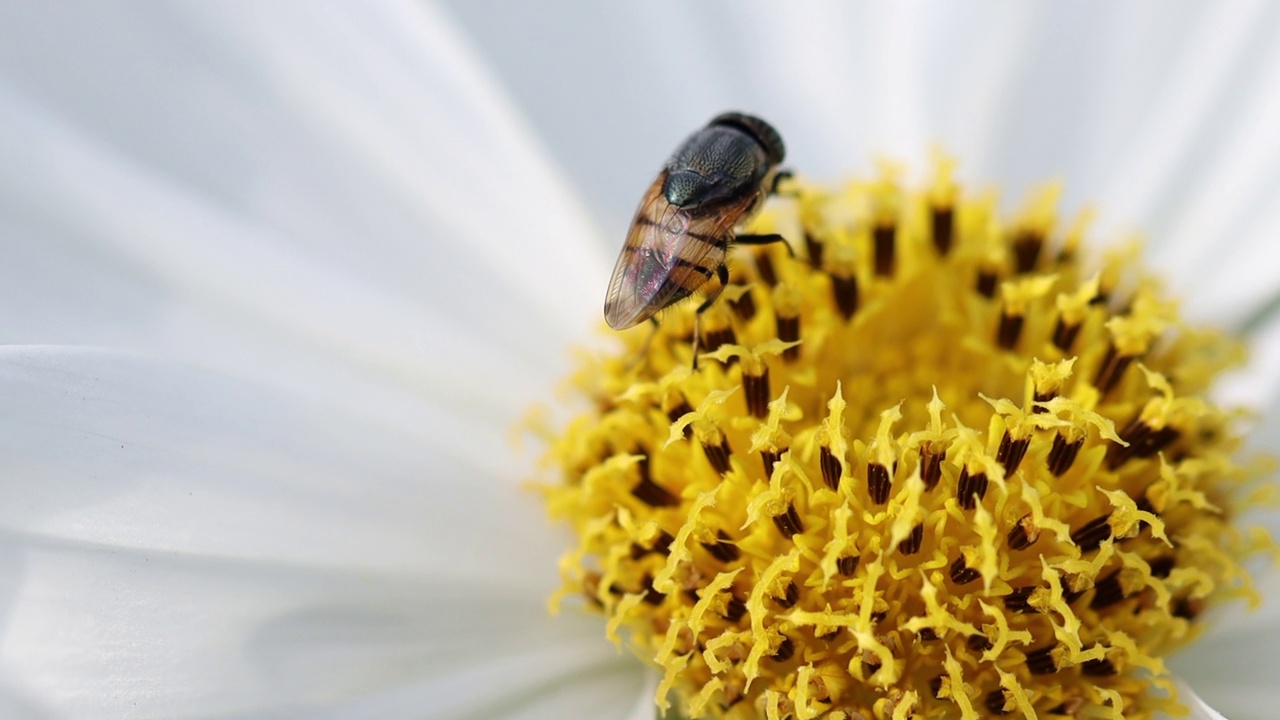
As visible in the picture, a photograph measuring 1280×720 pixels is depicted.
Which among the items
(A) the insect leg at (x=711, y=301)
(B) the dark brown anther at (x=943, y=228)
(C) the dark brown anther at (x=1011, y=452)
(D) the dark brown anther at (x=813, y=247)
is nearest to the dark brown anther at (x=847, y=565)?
(C) the dark brown anther at (x=1011, y=452)

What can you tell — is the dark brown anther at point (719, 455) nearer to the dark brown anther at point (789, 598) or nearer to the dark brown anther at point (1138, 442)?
the dark brown anther at point (789, 598)

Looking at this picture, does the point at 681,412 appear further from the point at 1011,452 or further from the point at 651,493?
the point at 1011,452

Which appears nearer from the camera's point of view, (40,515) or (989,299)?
(40,515)

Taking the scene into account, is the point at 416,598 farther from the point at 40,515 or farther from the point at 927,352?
the point at 927,352

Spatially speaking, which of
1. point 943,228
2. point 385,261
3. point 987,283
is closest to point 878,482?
point 987,283

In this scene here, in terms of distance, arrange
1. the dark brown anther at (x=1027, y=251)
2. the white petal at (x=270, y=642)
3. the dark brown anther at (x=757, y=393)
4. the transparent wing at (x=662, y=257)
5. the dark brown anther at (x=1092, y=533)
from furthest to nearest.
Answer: the dark brown anther at (x=1027, y=251) < the dark brown anther at (x=757, y=393) < the dark brown anther at (x=1092, y=533) < the transparent wing at (x=662, y=257) < the white petal at (x=270, y=642)

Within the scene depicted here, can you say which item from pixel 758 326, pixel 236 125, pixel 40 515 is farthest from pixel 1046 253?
pixel 40 515

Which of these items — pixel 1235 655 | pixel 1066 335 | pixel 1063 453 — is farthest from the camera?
pixel 1066 335
